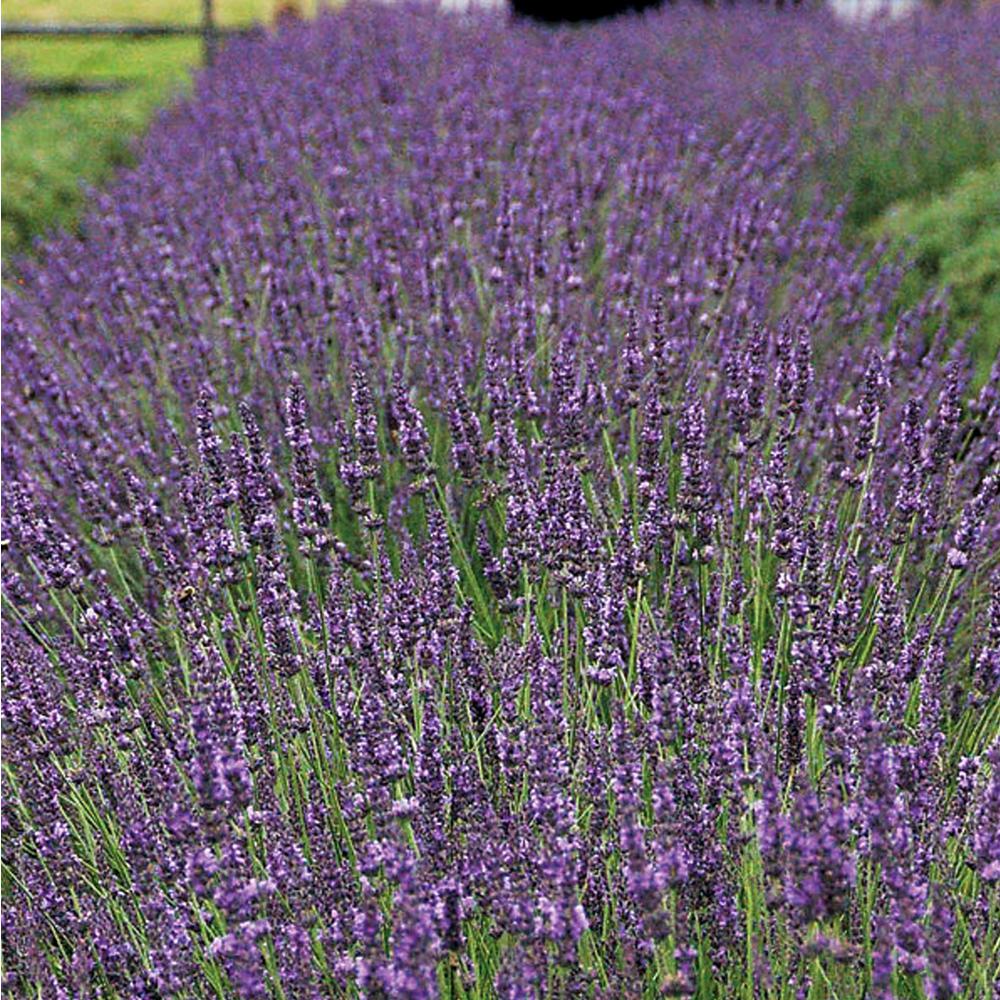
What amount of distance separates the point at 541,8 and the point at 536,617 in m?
9.79

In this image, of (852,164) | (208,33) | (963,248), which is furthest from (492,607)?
(208,33)

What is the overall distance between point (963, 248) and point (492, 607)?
118 inches

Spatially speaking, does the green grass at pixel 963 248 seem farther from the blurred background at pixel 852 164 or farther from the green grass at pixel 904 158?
the green grass at pixel 904 158

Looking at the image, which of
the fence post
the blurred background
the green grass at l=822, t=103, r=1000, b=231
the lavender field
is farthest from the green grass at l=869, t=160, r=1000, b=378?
the fence post

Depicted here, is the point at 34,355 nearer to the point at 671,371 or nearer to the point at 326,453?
the point at 326,453

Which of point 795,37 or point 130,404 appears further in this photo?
point 795,37

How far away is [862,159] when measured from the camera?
6.57m

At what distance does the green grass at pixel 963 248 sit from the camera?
15.8 feet

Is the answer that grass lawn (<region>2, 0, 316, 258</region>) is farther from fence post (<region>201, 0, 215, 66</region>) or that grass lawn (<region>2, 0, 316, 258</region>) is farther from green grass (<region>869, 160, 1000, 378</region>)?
green grass (<region>869, 160, 1000, 378</region>)

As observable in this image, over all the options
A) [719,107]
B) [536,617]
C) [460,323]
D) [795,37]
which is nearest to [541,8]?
[795,37]

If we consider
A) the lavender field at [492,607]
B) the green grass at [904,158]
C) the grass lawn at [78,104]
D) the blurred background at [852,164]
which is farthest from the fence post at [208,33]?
the lavender field at [492,607]

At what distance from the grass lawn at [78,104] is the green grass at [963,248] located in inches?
151

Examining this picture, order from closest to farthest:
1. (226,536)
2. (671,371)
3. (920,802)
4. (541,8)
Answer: (920,802), (226,536), (671,371), (541,8)

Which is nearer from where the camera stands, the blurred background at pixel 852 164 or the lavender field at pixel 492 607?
the lavender field at pixel 492 607
